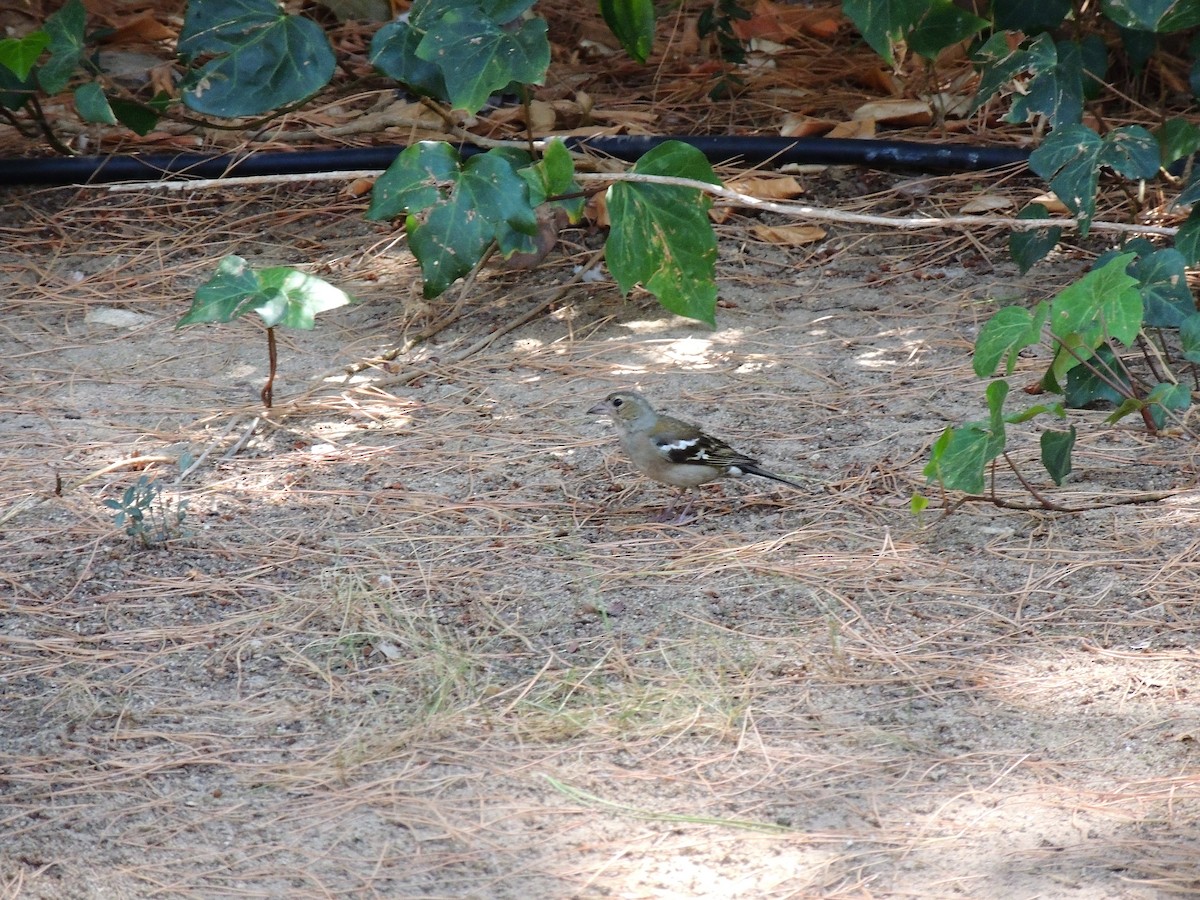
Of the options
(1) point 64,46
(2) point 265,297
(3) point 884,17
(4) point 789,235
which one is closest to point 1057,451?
(3) point 884,17

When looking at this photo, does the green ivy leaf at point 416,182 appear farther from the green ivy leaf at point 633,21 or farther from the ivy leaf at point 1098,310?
the ivy leaf at point 1098,310

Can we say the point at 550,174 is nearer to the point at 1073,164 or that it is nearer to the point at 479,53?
the point at 479,53

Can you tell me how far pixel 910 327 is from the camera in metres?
5.67

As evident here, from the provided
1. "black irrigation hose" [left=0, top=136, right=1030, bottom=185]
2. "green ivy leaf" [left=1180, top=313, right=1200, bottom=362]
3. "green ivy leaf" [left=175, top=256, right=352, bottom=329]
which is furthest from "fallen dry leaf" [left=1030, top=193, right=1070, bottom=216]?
"green ivy leaf" [left=175, top=256, right=352, bottom=329]

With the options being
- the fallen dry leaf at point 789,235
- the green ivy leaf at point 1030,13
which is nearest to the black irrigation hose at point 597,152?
the fallen dry leaf at point 789,235

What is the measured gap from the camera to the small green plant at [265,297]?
4543 mm

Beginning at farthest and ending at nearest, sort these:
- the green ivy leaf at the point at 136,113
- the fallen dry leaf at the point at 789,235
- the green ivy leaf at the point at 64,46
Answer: the fallen dry leaf at the point at 789,235
the green ivy leaf at the point at 136,113
the green ivy leaf at the point at 64,46

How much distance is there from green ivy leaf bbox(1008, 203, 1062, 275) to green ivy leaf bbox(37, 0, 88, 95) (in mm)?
4335

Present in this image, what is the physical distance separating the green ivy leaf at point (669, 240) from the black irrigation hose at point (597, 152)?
1509 millimetres

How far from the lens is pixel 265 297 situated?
4.58 meters

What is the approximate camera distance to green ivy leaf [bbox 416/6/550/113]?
479 centimetres

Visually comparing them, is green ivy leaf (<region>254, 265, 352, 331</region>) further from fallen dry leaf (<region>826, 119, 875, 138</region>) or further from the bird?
fallen dry leaf (<region>826, 119, 875, 138</region>)

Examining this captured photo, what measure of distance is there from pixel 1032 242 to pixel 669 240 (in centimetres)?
160

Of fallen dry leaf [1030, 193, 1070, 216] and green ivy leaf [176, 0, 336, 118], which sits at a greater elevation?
green ivy leaf [176, 0, 336, 118]
